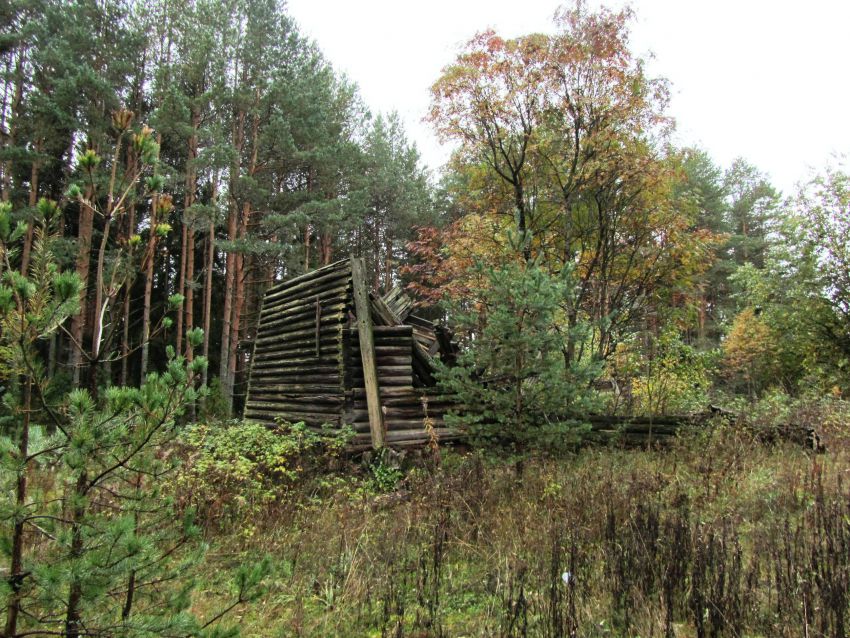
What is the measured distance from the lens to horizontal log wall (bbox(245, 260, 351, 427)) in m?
9.73

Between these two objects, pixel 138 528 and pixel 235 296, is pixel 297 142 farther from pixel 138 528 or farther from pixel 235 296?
pixel 138 528

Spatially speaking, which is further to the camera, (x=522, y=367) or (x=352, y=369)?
(x=352, y=369)

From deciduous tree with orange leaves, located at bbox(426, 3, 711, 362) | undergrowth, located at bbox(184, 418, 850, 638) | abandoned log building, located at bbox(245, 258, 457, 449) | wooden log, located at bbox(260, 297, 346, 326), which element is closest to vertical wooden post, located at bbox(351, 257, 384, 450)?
abandoned log building, located at bbox(245, 258, 457, 449)

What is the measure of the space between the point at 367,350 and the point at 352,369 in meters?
0.57

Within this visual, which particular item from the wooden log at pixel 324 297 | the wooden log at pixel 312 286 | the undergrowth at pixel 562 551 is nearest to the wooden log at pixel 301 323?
the wooden log at pixel 324 297

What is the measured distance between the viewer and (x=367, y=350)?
9.32 metres

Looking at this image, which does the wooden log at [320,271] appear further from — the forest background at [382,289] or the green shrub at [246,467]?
the green shrub at [246,467]

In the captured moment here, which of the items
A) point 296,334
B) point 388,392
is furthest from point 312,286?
point 388,392

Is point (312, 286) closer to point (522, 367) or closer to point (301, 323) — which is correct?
point (301, 323)

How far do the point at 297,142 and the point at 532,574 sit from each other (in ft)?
65.5

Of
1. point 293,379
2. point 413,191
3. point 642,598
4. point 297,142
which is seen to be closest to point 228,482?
point 293,379

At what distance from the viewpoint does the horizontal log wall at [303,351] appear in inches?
383

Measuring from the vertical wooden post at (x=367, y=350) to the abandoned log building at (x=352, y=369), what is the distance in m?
0.02

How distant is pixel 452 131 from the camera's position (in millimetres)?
12180
